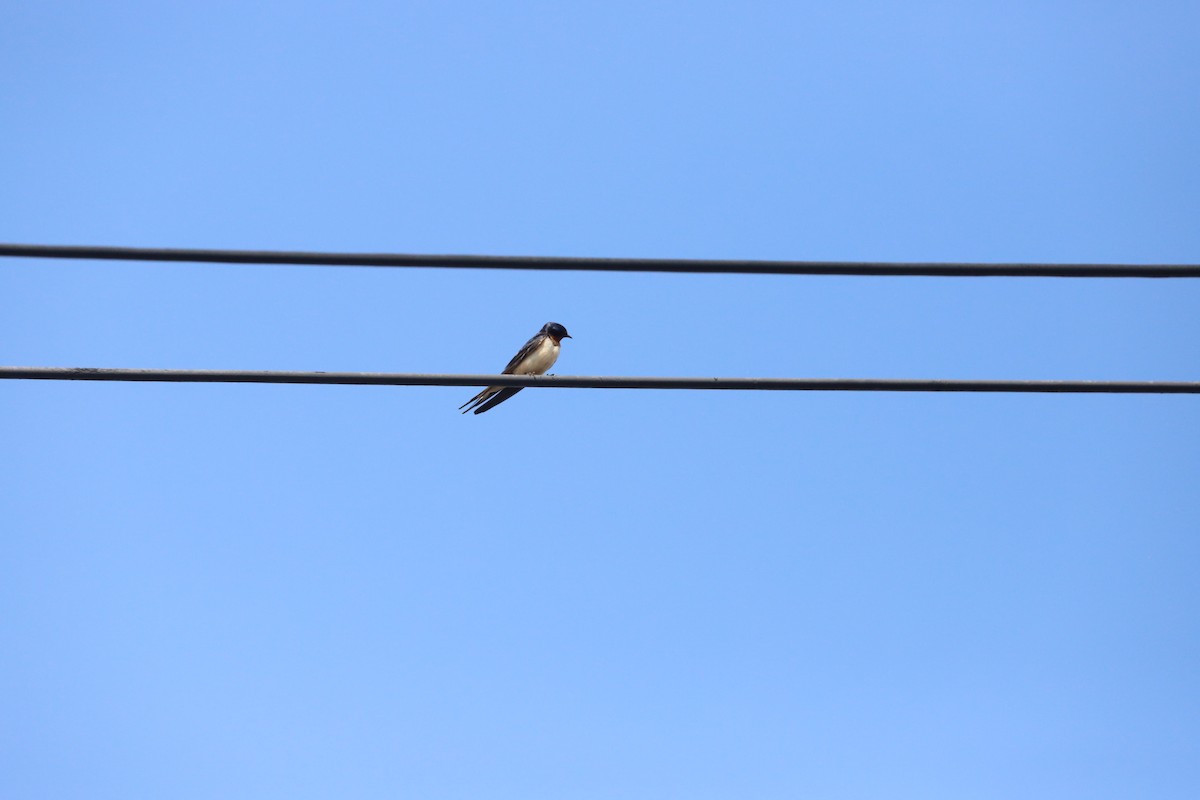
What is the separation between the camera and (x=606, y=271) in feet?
16.6

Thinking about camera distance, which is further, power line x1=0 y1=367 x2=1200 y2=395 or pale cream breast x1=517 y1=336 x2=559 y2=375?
pale cream breast x1=517 y1=336 x2=559 y2=375

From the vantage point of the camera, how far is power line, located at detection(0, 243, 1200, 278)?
492cm

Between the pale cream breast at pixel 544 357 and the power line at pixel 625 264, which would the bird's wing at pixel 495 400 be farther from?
the power line at pixel 625 264

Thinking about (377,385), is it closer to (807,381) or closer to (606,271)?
(606,271)

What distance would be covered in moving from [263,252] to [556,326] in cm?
894

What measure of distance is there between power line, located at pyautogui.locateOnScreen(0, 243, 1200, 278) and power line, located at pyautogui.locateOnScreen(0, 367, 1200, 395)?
0.46m

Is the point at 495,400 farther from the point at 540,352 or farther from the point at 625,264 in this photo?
the point at 625,264

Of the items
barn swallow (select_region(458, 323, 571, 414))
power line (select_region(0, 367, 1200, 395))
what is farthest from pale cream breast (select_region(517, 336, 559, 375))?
power line (select_region(0, 367, 1200, 395))

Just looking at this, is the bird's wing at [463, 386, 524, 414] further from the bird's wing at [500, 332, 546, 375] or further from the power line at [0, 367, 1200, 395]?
the power line at [0, 367, 1200, 395]

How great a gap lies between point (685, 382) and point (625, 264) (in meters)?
0.57

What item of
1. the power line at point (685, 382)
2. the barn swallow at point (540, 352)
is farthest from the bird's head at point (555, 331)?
the power line at point (685, 382)

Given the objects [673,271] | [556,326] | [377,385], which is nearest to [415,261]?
[377,385]

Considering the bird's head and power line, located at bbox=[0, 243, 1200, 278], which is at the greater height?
the bird's head

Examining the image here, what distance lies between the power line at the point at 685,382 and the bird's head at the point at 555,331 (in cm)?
836
